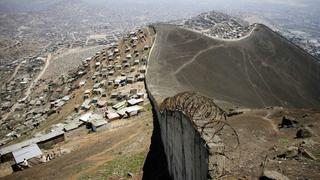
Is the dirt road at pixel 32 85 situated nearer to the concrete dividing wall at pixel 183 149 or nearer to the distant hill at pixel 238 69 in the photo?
the distant hill at pixel 238 69

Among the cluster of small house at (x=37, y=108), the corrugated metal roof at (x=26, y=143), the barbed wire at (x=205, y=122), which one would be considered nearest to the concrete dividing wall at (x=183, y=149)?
the barbed wire at (x=205, y=122)

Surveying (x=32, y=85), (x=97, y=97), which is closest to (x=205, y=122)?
(x=97, y=97)

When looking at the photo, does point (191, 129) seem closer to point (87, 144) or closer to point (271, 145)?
point (271, 145)

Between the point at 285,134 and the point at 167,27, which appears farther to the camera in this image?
the point at 167,27

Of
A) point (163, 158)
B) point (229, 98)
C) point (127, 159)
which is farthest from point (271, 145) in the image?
point (229, 98)

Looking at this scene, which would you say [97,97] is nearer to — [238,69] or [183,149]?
[238,69]

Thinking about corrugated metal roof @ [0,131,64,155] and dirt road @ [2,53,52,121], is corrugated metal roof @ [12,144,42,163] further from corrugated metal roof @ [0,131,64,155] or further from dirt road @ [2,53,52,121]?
dirt road @ [2,53,52,121]
